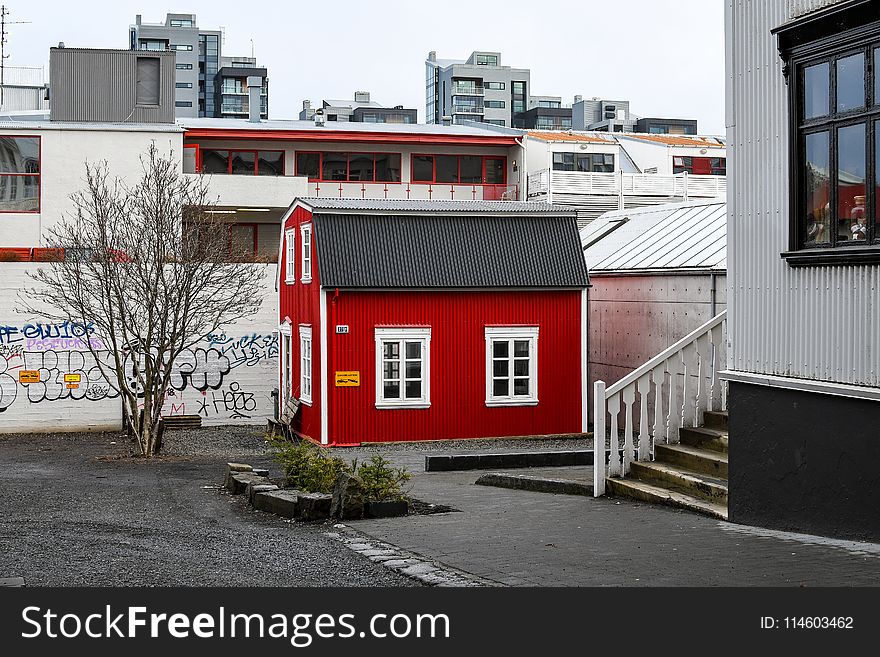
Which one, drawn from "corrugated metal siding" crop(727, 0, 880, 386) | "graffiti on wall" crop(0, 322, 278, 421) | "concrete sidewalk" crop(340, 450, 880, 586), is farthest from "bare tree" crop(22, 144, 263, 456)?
"corrugated metal siding" crop(727, 0, 880, 386)

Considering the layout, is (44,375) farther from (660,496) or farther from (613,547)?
(613,547)

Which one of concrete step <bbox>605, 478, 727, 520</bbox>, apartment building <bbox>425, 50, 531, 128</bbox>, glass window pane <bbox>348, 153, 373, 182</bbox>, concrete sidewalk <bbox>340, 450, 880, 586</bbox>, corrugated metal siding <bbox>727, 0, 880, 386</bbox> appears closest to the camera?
concrete sidewalk <bbox>340, 450, 880, 586</bbox>

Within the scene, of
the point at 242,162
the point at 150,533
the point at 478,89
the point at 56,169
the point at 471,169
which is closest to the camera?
the point at 150,533

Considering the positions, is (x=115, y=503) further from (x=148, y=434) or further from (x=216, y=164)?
(x=216, y=164)

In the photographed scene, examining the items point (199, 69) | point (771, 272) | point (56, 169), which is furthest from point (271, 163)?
point (199, 69)

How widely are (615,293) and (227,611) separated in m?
20.7

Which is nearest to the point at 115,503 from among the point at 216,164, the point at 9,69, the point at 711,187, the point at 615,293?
the point at 615,293

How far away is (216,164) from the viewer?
51344 millimetres

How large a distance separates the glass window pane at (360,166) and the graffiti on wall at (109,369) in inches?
905

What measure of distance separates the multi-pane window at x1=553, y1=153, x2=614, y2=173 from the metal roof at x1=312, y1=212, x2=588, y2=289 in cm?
2824

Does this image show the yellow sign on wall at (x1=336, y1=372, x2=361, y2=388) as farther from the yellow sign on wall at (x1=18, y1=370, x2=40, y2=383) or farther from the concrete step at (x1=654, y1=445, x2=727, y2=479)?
the concrete step at (x1=654, y1=445, x2=727, y2=479)

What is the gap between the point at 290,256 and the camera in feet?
94.2

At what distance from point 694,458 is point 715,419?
949 mm

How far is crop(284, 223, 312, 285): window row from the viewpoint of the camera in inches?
1042
